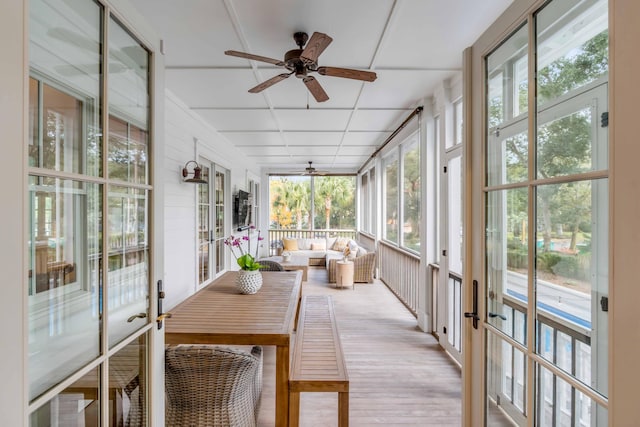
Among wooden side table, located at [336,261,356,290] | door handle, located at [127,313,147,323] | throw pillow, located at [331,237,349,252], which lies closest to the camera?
door handle, located at [127,313,147,323]

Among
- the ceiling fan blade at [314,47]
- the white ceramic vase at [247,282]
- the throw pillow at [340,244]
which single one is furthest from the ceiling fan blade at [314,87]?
the throw pillow at [340,244]

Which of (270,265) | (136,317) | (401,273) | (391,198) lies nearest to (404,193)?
(391,198)

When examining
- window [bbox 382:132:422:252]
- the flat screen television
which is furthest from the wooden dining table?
Result: the flat screen television

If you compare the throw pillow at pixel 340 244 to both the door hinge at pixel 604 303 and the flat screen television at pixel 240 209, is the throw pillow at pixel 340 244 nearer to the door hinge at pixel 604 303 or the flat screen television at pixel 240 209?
the flat screen television at pixel 240 209

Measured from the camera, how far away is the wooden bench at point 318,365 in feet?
6.36

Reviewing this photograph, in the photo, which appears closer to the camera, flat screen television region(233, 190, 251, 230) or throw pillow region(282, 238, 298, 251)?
flat screen television region(233, 190, 251, 230)

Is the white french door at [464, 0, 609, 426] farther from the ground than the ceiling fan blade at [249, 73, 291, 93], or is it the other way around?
the ceiling fan blade at [249, 73, 291, 93]

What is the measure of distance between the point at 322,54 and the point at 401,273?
3672mm

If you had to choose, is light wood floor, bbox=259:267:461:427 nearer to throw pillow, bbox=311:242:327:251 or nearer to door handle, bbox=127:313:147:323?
door handle, bbox=127:313:147:323

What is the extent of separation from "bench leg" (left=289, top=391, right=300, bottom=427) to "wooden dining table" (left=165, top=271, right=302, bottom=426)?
33mm

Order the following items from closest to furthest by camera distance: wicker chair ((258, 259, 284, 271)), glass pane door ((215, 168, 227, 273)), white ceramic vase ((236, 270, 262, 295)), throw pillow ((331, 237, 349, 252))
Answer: white ceramic vase ((236, 270, 262, 295)) → wicker chair ((258, 259, 284, 271)) → glass pane door ((215, 168, 227, 273)) → throw pillow ((331, 237, 349, 252))

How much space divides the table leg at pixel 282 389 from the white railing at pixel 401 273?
2691 millimetres

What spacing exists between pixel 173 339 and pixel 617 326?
2196 millimetres

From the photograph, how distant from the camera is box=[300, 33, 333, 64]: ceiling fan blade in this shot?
6.38ft
